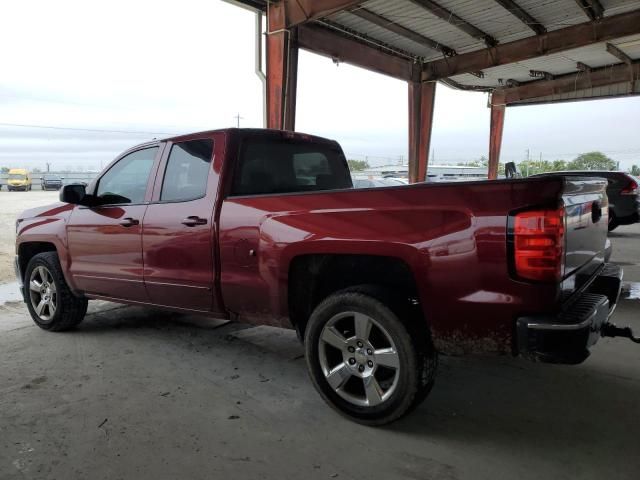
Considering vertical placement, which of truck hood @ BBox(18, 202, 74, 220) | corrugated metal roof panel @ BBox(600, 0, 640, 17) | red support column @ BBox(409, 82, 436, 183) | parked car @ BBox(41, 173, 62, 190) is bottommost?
parked car @ BBox(41, 173, 62, 190)

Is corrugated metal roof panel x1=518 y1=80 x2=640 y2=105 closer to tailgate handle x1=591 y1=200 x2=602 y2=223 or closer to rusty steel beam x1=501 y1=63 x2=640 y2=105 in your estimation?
rusty steel beam x1=501 y1=63 x2=640 y2=105

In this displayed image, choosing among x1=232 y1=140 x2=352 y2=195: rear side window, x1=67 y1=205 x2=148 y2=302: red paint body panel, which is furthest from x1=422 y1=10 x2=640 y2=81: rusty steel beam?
x1=67 y1=205 x2=148 y2=302: red paint body panel

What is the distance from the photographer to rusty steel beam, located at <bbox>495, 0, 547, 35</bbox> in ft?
39.2

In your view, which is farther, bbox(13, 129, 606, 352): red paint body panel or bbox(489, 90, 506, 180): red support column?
bbox(489, 90, 506, 180): red support column

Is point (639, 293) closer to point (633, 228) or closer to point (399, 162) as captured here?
point (633, 228)

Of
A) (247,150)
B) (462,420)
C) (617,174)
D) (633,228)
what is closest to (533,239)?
(462,420)

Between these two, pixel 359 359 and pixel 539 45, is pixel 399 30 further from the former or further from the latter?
pixel 359 359

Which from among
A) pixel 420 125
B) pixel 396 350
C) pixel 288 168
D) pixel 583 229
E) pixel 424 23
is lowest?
pixel 396 350

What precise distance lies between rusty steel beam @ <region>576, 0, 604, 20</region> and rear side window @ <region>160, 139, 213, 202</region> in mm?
11937

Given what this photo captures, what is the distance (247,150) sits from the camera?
3695 millimetres

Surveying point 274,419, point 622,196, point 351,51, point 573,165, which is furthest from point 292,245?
point 573,165

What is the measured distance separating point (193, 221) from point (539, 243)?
232 cm

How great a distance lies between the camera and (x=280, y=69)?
11398 millimetres

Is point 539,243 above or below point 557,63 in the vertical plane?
below
